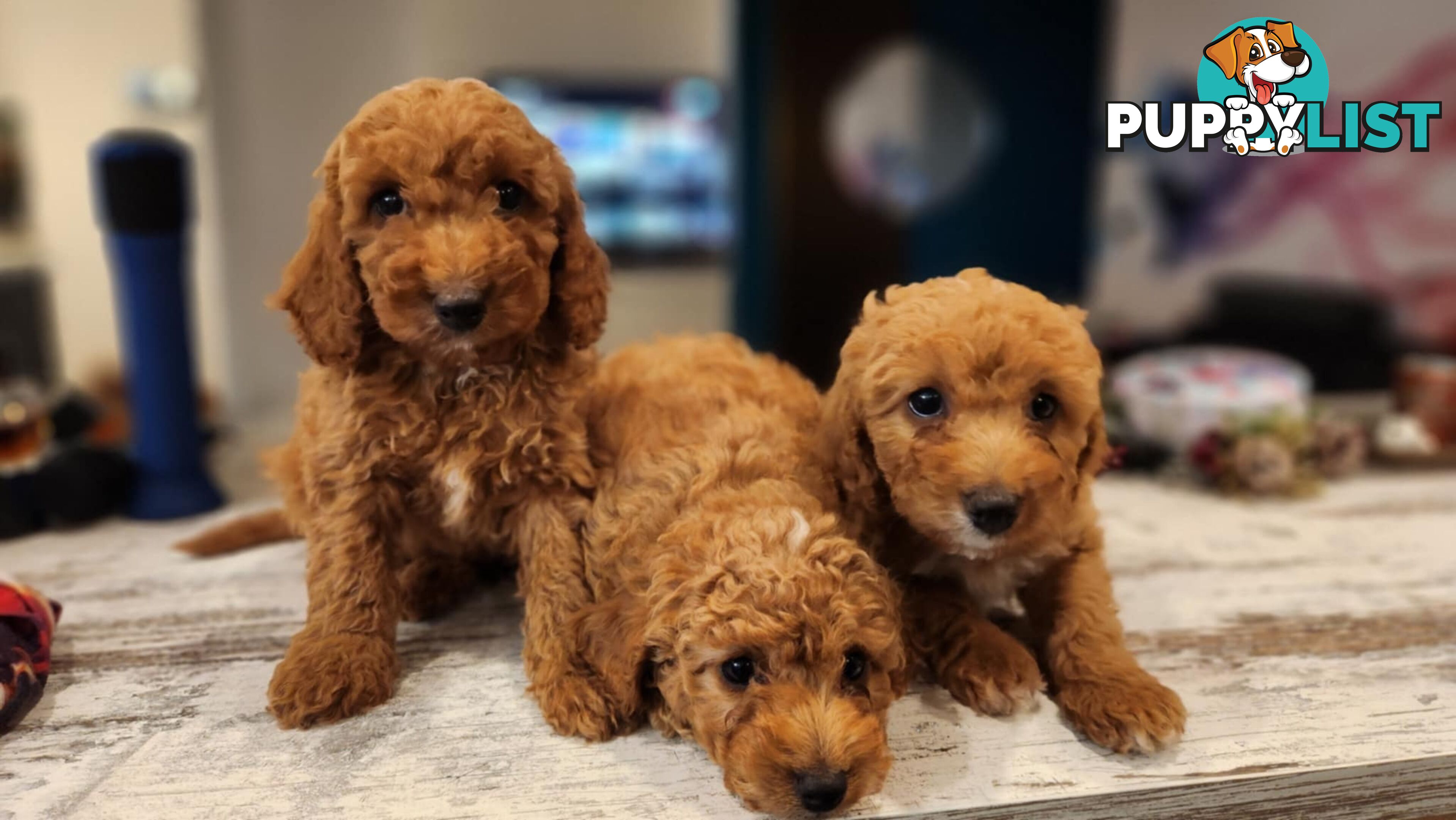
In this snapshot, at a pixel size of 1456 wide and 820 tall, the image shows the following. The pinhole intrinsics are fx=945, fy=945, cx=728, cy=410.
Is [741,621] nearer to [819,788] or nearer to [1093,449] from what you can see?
[819,788]

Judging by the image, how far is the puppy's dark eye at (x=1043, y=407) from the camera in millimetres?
1501

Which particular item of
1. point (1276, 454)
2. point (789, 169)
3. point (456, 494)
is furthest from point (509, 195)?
point (789, 169)

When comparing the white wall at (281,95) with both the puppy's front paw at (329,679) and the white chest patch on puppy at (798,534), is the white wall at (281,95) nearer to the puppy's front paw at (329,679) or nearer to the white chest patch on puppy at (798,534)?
the puppy's front paw at (329,679)

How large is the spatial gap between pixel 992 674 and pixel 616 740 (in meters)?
0.63

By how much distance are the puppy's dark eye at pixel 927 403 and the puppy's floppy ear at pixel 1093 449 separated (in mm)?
259

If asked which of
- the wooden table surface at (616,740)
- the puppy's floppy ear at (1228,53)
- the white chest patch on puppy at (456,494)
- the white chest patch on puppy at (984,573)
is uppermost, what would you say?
the puppy's floppy ear at (1228,53)

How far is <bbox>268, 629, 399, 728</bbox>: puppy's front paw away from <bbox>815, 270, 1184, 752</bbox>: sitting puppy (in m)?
0.85

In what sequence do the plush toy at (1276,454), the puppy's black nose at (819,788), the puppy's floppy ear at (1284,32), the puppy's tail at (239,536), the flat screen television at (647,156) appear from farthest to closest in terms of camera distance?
the flat screen television at (647,156) < the plush toy at (1276,454) < the puppy's floppy ear at (1284,32) < the puppy's tail at (239,536) < the puppy's black nose at (819,788)

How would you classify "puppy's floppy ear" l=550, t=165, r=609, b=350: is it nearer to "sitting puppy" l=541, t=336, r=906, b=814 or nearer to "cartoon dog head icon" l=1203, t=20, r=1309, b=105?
"sitting puppy" l=541, t=336, r=906, b=814

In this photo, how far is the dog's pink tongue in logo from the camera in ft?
7.59

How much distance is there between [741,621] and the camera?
1.29m

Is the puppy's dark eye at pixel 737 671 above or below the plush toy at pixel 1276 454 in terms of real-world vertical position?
above

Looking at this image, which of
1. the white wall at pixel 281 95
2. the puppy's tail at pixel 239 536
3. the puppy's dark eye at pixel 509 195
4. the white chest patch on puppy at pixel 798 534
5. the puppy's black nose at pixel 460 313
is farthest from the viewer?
the white wall at pixel 281 95

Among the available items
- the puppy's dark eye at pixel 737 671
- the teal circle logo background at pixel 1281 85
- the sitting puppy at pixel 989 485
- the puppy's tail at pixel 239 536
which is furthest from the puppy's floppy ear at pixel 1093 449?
the puppy's tail at pixel 239 536
